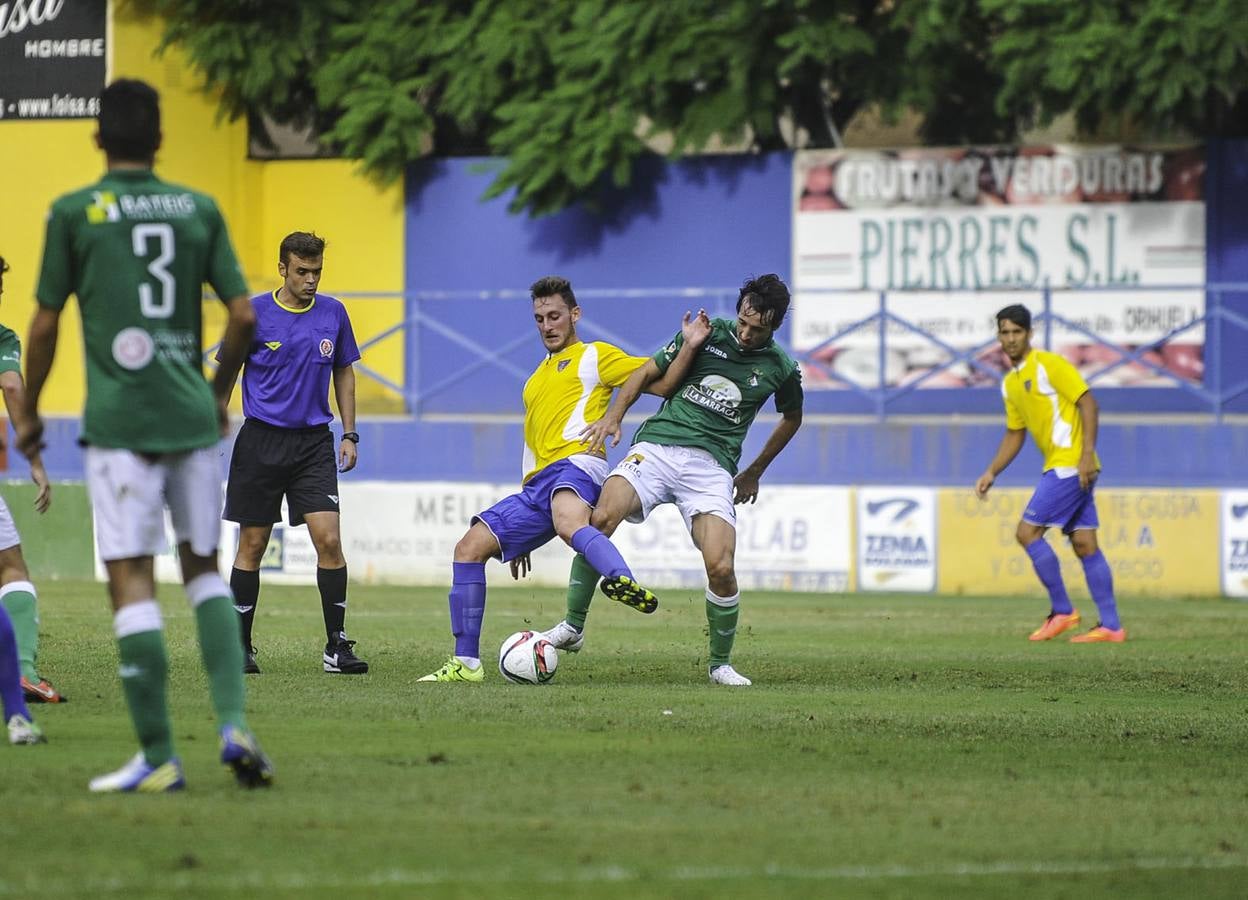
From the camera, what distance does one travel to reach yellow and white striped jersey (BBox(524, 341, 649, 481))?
1047 centimetres

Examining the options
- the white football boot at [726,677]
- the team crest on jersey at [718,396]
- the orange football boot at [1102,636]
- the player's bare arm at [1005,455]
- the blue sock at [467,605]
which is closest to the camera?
the blue sock at [467,605]

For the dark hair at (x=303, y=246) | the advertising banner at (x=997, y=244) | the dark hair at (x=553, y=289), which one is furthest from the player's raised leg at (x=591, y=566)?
the advertising banner at (x=997, y=244)

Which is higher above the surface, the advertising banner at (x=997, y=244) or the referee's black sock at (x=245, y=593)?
the advertising banner at (x=997, y=244)

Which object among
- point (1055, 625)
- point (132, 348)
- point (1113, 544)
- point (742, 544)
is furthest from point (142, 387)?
point (1113, 544)

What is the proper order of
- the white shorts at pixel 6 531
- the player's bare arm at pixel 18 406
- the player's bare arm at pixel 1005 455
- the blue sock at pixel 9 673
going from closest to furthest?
the player's bare arm at pixel 18 406, the blue sock at pixel 9 673, the white shorts at pixel 6 531, the player's bare arm at pixel 1005 455

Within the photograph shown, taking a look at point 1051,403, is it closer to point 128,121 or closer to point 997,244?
point 128,121

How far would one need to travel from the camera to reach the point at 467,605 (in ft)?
33.5

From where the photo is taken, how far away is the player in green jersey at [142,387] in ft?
20.8

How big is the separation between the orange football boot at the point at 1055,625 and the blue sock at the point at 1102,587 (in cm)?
22

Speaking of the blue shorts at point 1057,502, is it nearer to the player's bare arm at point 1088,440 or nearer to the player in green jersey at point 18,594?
the player's bare arm at point 1088,440

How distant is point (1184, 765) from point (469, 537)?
3.93m

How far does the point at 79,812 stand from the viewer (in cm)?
613

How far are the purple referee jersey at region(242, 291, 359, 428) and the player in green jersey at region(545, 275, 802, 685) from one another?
1.61 metres

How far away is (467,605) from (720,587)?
4.27 ft
